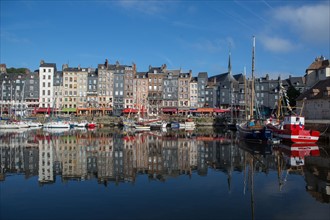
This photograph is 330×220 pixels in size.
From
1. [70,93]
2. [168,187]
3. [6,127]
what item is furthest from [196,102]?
[168,187]

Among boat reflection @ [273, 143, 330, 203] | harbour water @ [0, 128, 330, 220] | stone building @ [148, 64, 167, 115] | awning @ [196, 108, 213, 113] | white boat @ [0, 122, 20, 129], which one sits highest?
stone building @ [148, 64, 167, 115]

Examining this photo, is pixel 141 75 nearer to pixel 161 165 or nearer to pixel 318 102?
pixel 318 102

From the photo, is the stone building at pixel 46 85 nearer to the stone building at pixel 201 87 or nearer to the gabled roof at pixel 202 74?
the stone building at pixel 201 87

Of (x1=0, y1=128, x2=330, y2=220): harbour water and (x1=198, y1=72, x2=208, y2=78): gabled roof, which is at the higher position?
(x1=198, y1=72, x2=208, y2=78): gabled roof

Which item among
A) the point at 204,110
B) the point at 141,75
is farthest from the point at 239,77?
the point at 141,75

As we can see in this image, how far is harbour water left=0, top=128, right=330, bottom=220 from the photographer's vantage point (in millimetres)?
12656

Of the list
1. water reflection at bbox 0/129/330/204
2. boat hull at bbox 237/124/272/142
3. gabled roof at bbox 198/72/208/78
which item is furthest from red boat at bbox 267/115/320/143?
gabled roof at bbox 198/72/208/78

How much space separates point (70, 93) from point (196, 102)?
119 feet

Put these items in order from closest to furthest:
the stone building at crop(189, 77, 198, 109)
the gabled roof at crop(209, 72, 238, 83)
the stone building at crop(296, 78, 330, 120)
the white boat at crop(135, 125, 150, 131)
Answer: the stone building at crop(296, 78, 330, 120) < the white boat at crop(135, 125, 150, 131) < the gabled roof at crop(209, 72, 238, 83) < the stone building at crop(189, 77, 198, 109)

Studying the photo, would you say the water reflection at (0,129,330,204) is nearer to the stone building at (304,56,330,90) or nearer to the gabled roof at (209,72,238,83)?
the stone building at (304,56,330,90)

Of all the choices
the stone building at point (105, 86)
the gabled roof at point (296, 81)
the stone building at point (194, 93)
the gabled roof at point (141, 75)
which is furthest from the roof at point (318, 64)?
the stone building at point (105, 86)

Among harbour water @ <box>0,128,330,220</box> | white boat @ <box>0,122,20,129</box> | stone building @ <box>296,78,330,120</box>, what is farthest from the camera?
white boat @ <box>0,122,20,129</box>

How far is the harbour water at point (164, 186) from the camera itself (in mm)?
12656

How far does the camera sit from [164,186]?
1722cm
